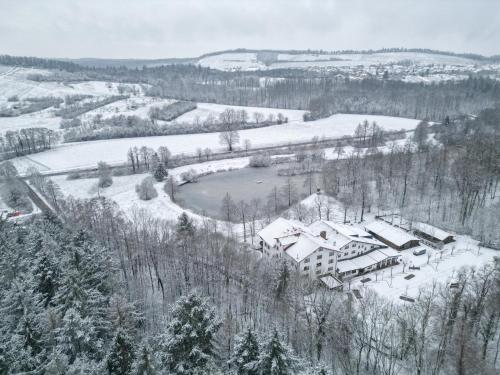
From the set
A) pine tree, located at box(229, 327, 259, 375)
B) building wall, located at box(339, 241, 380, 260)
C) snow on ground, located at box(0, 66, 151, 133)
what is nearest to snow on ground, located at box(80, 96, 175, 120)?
snow on ground, located at box(0, 66, 151, 133)

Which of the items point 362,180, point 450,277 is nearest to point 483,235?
point 450,277

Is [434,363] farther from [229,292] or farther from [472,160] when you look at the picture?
[472,160]

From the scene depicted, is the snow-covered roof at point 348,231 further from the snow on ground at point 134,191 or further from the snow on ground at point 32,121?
the snow on ground at point 32,121

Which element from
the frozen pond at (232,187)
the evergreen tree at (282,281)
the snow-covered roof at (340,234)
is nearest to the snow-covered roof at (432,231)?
the snow-covered roof at (340,234)

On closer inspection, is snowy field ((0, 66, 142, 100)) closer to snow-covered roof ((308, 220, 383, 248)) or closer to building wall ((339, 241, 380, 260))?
snow-covered roof ((308, 220, 383, 248))

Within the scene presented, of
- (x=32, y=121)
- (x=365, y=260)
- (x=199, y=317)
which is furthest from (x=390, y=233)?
(x=32, y=121)

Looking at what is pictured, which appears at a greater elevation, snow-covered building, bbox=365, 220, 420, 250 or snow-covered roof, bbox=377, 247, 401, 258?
snow-covered building, bbox=365, 220, 420, 250
